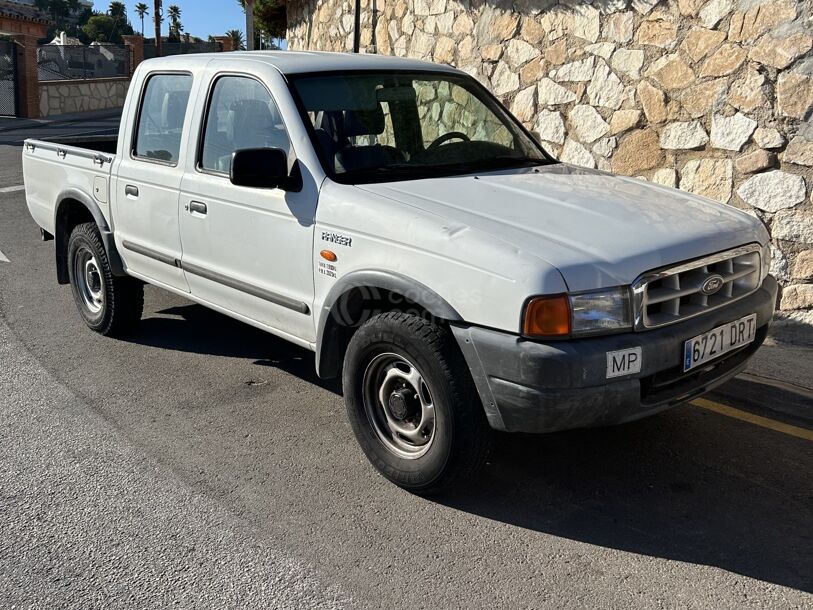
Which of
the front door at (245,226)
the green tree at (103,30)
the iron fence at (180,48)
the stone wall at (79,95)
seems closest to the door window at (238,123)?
the front door at (245,226)

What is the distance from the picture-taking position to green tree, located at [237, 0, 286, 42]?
16997mm

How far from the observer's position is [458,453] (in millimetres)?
3742

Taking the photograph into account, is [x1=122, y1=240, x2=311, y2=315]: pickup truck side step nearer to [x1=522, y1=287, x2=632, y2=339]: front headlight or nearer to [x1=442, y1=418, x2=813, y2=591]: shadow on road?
[x1=442, y1=418, x2=813, y2=591]: shadow on road

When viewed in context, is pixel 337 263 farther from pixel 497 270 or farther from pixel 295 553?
pixel 295 553

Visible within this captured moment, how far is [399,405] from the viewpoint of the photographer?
402cm

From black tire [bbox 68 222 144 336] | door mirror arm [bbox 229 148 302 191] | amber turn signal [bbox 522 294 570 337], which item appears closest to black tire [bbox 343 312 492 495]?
amber turn signal [bbox 522 294 570 337]

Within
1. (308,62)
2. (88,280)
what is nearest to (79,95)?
(88,280)

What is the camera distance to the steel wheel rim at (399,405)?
3936 mm

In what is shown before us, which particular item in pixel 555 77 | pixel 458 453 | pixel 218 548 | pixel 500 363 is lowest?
pixel 218 548

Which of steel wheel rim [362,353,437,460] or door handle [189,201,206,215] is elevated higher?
door handle [189,201,206,215]

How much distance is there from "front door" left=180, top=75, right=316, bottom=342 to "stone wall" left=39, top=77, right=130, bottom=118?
86.5 feet

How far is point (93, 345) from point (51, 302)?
52.4 inches

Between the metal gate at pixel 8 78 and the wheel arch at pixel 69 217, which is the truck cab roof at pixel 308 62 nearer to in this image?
the wheel arch at pixel 69 217

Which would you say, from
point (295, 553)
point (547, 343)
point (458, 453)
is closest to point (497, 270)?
point (547, 343)
